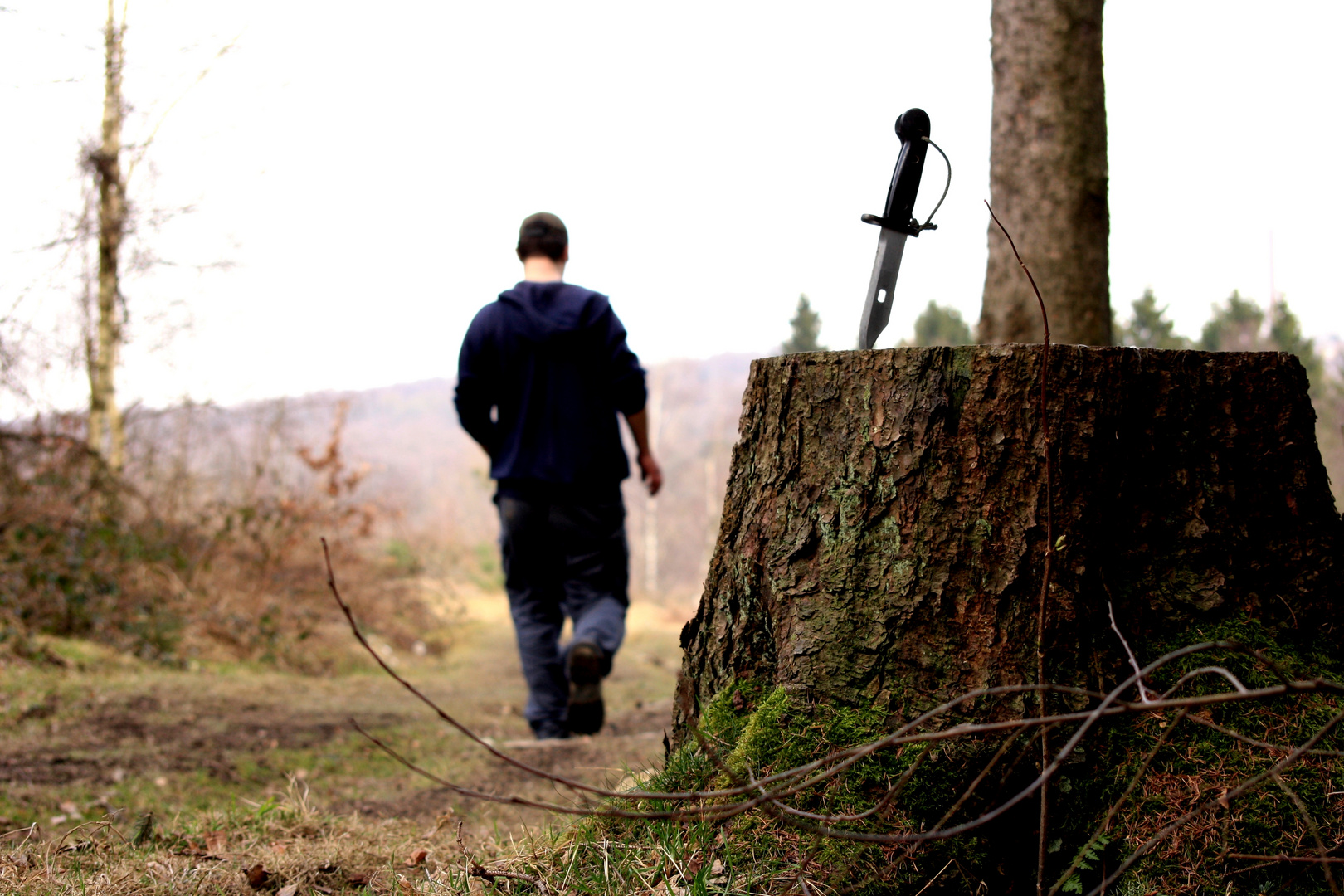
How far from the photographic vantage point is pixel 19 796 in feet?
9.20

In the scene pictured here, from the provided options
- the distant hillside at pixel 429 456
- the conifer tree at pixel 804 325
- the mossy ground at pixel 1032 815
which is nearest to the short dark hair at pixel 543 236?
the mossy ground at pixel 1032 815

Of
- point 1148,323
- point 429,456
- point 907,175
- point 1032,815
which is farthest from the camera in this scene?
point 429,456

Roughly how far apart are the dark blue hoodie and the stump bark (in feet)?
6.77

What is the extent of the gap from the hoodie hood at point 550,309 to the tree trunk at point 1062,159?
6.35ft

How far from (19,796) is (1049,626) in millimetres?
3069

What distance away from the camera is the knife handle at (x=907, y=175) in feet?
6.59

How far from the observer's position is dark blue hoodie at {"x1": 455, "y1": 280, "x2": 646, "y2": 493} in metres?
3.81

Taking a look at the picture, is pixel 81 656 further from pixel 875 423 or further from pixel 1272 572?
pixel 1272 572

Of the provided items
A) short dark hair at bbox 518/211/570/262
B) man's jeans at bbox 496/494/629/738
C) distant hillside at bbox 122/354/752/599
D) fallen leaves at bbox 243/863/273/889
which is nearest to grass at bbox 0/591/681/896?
fallen leaves at bbox 243/863/273/889

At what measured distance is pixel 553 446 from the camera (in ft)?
12.5

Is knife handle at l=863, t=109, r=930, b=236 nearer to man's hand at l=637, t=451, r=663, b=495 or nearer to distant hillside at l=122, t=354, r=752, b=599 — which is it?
man's hand at l=637, t=451, r=663, b=495

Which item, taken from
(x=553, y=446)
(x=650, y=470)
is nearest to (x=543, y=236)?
(x=553, y=446)

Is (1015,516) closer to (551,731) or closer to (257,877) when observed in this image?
(257,877)

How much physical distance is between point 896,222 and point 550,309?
2.08m
